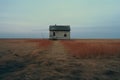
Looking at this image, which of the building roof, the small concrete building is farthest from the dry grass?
the building roof

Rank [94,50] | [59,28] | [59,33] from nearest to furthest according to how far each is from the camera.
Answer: [94,50]
[59,33]
[59,28]

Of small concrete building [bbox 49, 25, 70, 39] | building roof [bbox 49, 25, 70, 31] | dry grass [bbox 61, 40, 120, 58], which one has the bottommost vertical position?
dry grass [bbox 61, 40, 120, 58]

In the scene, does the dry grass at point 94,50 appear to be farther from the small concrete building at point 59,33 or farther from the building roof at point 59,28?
the building roof at point 59,28

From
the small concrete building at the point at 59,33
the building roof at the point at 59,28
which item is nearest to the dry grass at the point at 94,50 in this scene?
the small concrete building at the point at 59,33

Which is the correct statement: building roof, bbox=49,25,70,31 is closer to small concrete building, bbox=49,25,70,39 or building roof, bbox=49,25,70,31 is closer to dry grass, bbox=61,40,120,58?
small concrete building, bbox=49,25,70,39

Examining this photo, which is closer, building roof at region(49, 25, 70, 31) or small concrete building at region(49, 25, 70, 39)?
small concrete building at region(49, 25, 70, 39)

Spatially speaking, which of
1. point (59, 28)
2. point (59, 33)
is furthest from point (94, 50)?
point (59, 28)

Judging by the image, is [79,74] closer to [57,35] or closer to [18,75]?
[18,75]

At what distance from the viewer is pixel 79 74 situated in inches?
331

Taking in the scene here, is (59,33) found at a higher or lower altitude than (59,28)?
lower

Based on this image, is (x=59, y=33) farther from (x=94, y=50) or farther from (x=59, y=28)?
(x=94, y=50)

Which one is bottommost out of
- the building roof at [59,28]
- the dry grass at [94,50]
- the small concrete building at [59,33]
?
the dry grass at [94,50]

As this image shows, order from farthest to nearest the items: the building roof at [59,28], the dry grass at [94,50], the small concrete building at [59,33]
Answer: the building roof at [59,28]
the small concrete building at [59,33]
the dry grass at [94,50]

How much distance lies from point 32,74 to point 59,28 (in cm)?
5027
